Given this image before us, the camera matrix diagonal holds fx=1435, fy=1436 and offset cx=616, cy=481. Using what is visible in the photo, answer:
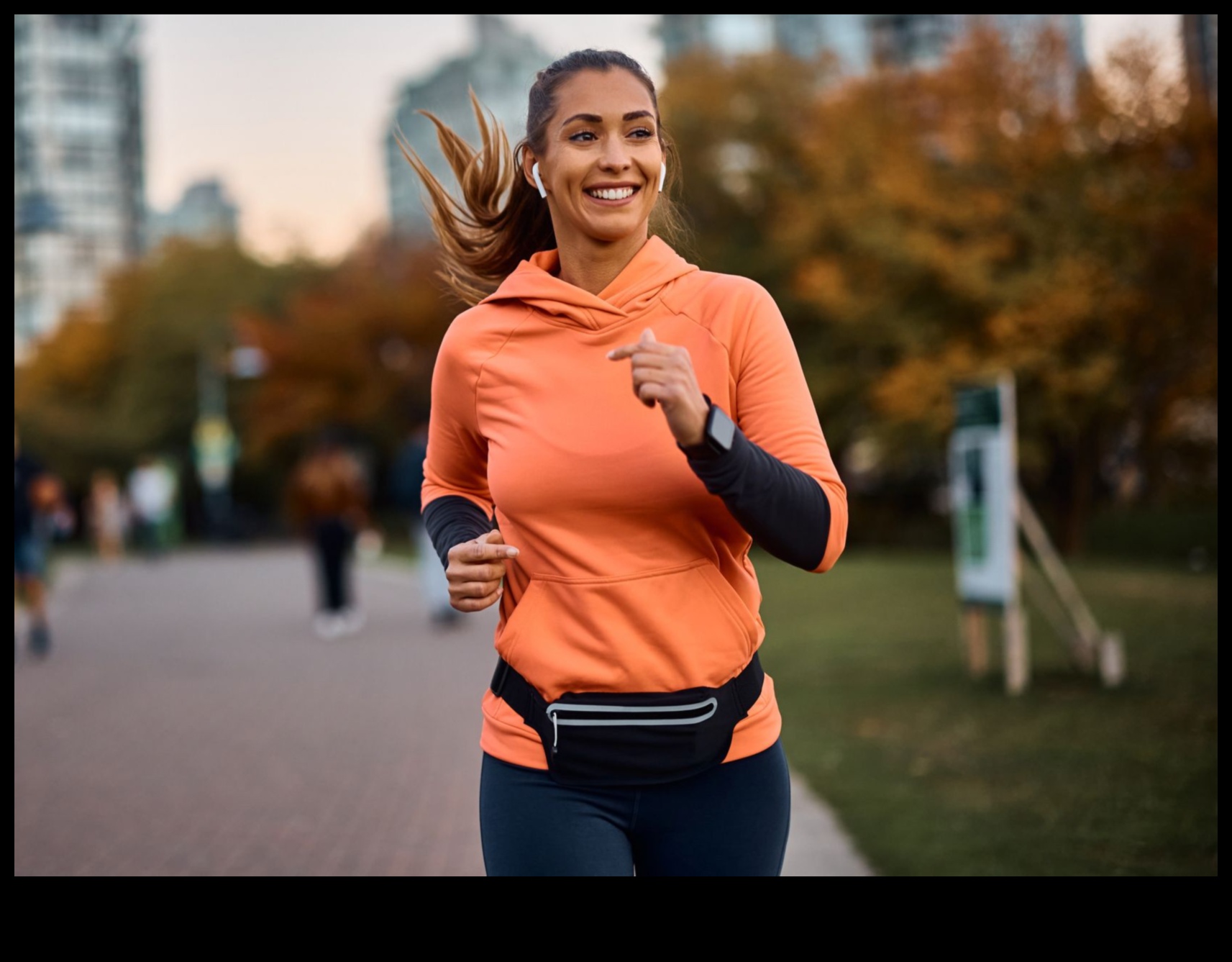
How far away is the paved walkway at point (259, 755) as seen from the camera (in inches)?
226

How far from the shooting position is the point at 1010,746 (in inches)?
288

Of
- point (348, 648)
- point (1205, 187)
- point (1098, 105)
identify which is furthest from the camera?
point (1098, 105)

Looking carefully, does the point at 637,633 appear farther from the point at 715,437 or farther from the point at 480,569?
the point at 715,437

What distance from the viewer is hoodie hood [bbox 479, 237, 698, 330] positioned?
2197mm

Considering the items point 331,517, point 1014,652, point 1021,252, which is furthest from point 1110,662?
point 1021,252

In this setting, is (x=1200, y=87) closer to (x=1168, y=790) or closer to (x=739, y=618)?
(x=1168, y=790)

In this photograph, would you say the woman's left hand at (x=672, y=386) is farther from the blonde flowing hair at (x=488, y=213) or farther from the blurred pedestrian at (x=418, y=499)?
the blurred pedestrian at (x=418, y=499)

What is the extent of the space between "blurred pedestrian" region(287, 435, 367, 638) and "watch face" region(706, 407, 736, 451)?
12336mm

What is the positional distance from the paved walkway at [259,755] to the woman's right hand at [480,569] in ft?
11.2

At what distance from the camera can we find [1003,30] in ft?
88.7

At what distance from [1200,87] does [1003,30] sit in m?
5.03
